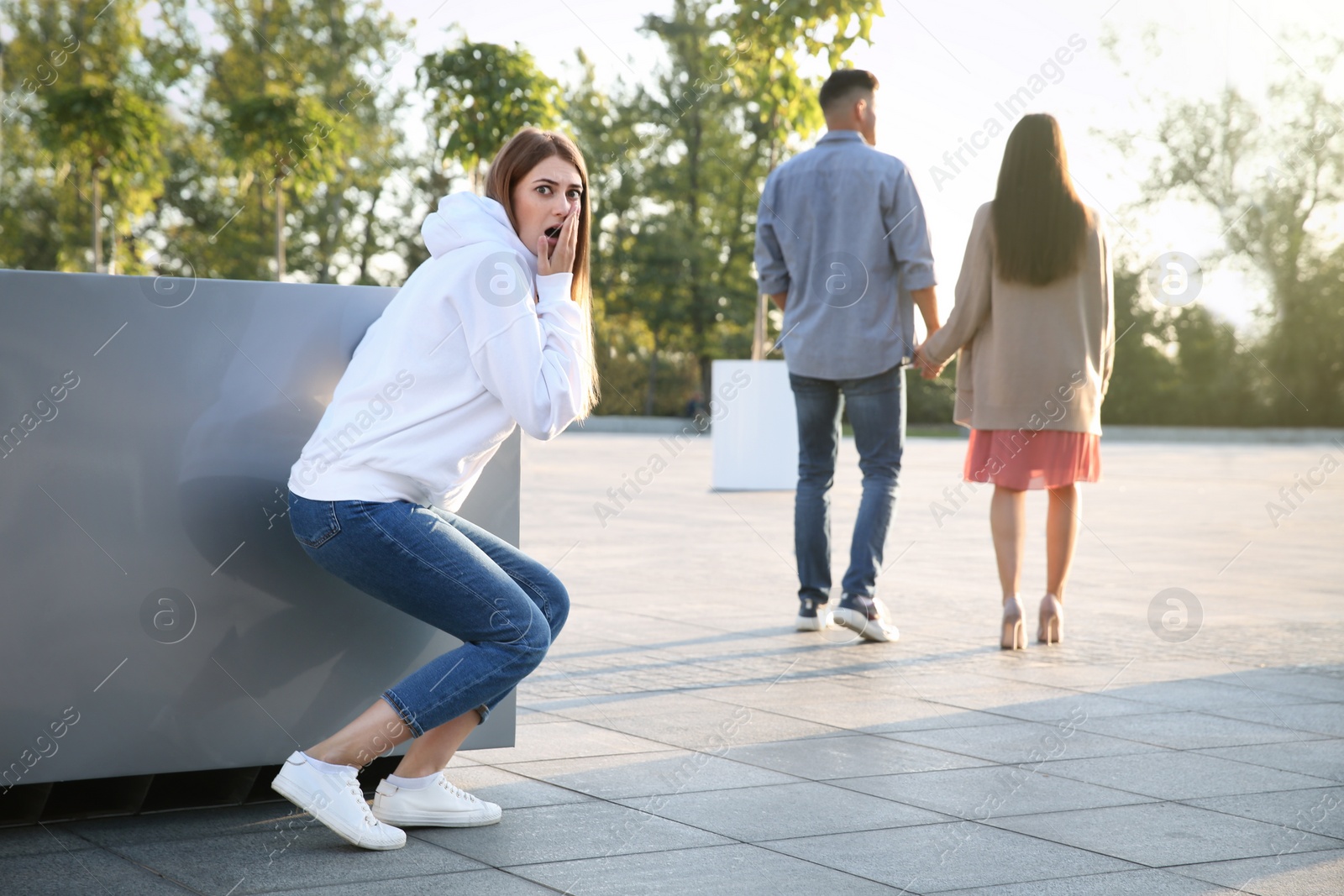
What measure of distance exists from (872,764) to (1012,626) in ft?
6.37

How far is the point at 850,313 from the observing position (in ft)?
18.4

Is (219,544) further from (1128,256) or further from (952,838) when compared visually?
(1128,256)

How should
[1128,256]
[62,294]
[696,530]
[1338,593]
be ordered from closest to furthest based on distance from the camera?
1. [62,294]
2. [1338,593]
3. [696,530]
4. [1128,256]

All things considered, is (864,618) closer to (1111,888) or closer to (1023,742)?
(1023,742)

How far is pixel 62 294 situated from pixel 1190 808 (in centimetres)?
269

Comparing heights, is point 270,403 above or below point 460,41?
below

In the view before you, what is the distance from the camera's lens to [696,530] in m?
9.74

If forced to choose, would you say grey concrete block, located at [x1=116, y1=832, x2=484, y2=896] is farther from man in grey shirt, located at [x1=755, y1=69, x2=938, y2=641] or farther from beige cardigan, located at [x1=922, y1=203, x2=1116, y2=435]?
beige cardigan, located at [x1=922, y1=203, x2=1116, y2=435]

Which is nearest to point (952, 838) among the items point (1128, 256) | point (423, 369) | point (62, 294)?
point (423, 369)

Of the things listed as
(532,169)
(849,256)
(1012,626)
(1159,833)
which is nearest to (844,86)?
(849,256)

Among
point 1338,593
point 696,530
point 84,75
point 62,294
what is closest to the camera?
point 62,294

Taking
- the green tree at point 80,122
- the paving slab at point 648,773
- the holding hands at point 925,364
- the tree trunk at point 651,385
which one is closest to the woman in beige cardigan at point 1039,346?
the holding hands at point 925,364

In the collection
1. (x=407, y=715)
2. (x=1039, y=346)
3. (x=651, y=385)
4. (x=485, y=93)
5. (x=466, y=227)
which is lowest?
(x=407, y=715)

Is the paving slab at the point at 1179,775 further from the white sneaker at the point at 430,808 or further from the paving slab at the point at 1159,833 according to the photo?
the white sneaker at the point at 430,808
